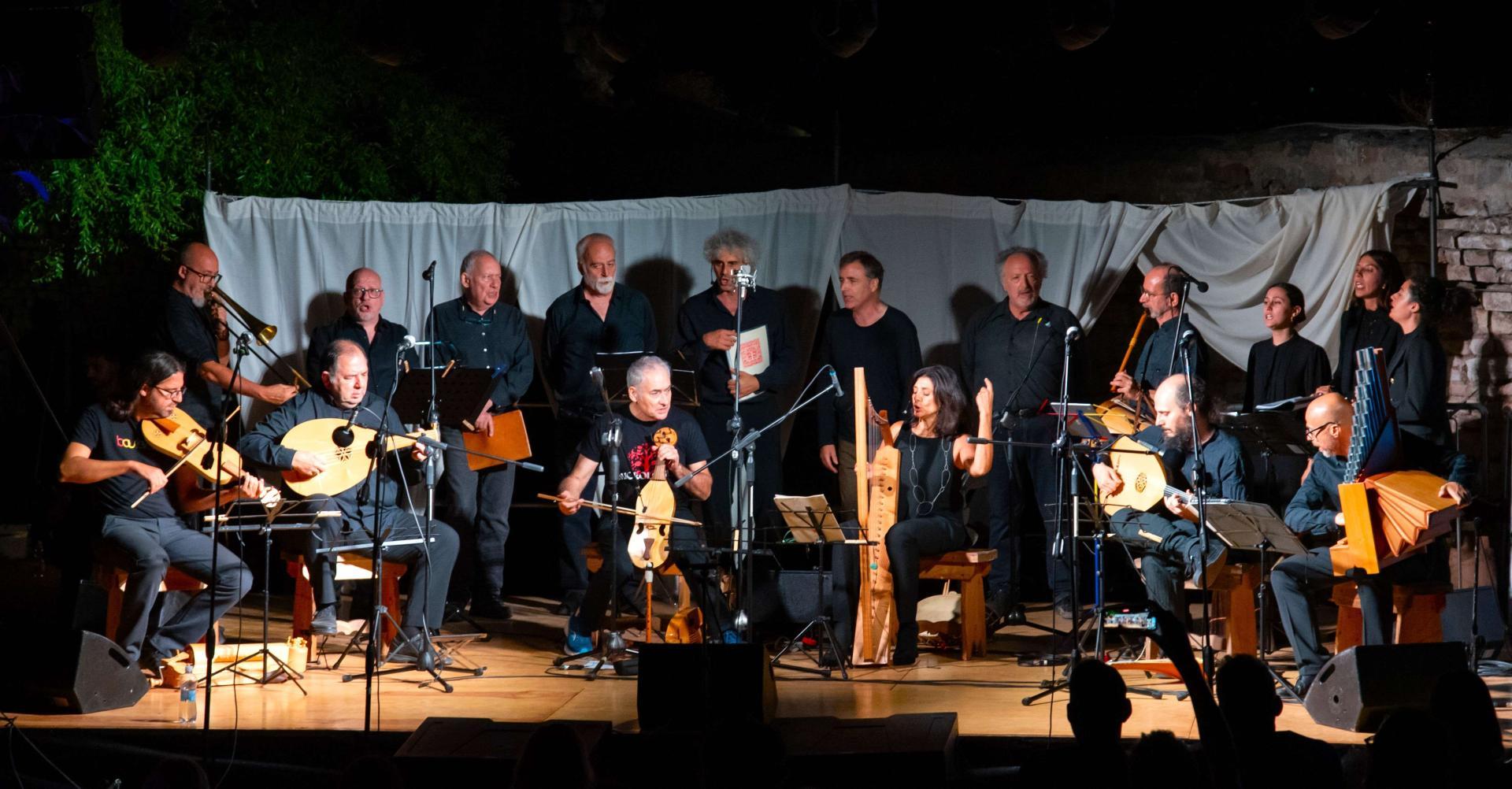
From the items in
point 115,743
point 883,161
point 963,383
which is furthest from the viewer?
point 883,161

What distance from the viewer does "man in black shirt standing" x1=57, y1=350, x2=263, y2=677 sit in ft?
21.4

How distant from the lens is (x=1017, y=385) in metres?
7.95

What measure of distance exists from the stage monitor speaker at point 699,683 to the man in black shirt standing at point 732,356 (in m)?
2.87

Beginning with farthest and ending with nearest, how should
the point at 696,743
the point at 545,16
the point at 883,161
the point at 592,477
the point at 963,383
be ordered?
the point at 545,16, the point at 883,161, the point at 963,383, the point at 592,477, the point at 696,743

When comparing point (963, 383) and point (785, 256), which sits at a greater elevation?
point (785, 256)

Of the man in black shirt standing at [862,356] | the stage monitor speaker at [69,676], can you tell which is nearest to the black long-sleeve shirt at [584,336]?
the man in black shirt standing at [862,356]

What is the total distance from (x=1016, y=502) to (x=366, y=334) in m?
3.80

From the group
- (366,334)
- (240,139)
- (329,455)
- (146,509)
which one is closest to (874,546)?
(329,455)

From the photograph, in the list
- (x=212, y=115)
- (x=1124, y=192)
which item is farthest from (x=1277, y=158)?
(x=212, y=115)

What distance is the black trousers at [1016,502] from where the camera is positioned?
7789 mm

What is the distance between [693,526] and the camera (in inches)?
279

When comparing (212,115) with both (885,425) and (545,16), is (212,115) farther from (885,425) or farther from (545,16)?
(885,425)

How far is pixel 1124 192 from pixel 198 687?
6.42 metres

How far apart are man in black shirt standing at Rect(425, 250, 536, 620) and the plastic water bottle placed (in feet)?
7.66
